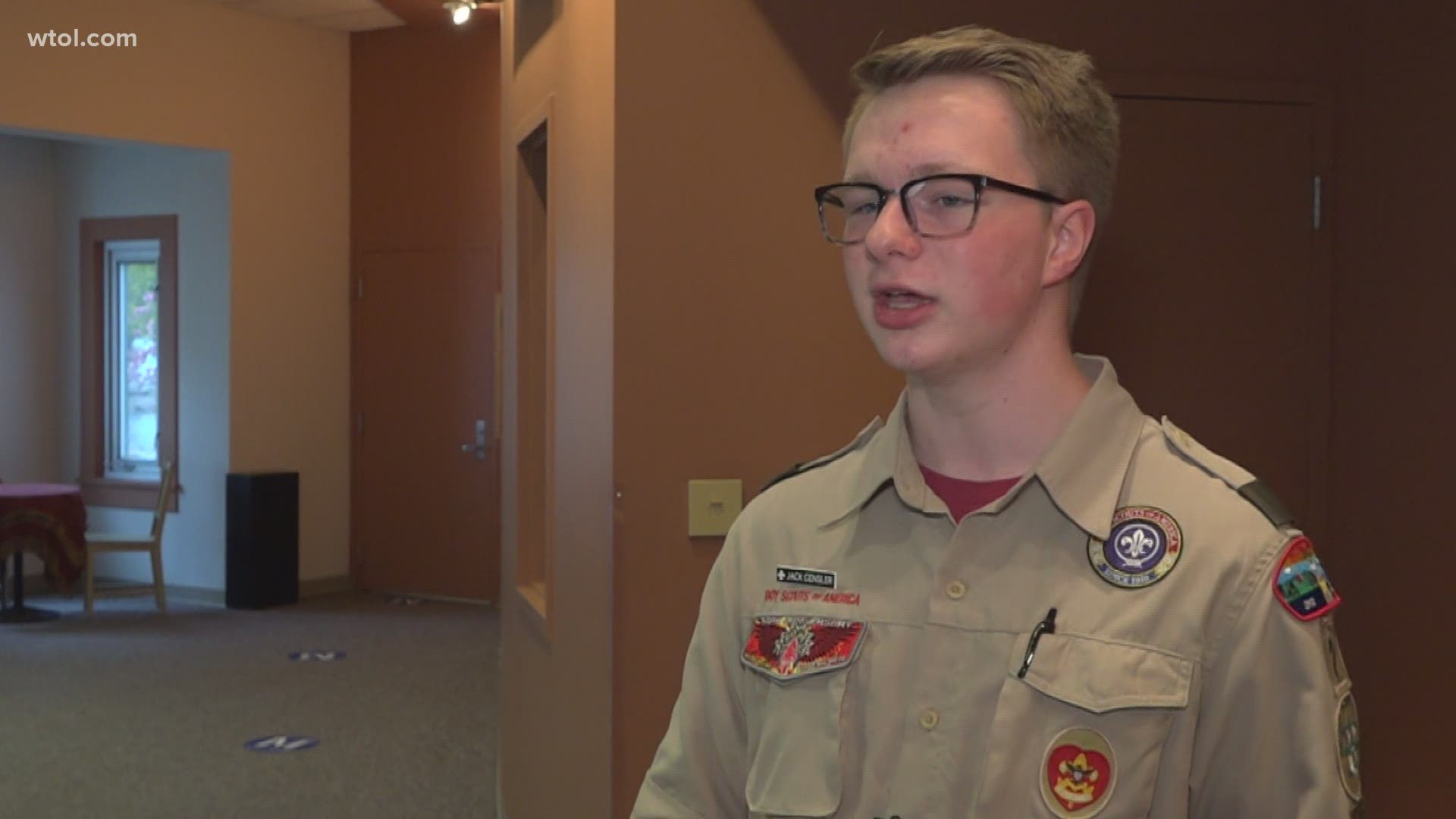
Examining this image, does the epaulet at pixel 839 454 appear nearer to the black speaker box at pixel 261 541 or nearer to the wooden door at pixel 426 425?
the wooden door at pixel 426 425

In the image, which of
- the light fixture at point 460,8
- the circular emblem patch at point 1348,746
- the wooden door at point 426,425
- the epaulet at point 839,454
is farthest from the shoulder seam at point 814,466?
the wooden door at point 426,425

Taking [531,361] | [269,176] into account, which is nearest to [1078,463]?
[531,361]

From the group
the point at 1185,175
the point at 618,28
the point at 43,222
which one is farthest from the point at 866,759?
the point at 43,222

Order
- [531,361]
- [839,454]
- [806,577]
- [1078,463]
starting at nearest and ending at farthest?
[1078,463], [806,577], [839,454], [531,361]

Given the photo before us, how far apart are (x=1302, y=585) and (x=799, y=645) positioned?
47cm

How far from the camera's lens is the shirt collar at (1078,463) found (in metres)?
1.29

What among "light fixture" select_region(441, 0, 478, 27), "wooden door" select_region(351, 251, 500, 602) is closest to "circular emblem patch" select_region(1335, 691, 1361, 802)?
"light fixture" select_region(441, 0, 478, 27)

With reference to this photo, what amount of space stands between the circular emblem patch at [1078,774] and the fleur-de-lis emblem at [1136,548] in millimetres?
156

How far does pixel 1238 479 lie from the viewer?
4.25ft

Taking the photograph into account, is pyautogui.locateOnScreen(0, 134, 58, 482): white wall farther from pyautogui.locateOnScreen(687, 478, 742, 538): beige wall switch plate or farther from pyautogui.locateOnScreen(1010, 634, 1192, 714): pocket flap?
pyautogui.locateOnScreen(1010, 634, 1192, 714): pocket flap

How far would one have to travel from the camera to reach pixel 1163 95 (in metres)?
3.22

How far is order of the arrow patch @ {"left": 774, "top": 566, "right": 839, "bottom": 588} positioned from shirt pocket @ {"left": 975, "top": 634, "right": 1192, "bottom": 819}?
225 millimetres

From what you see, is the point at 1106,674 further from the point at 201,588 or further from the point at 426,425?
the point at 201,588

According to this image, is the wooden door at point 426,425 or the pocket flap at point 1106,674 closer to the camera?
the pocket flap at point 1106,674
